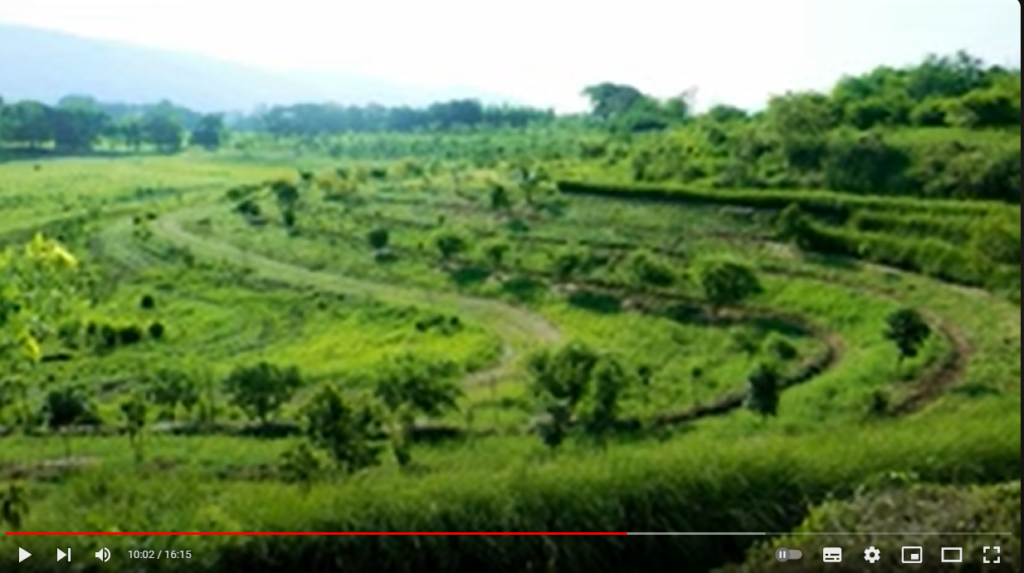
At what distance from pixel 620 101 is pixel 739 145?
1833 centimetres

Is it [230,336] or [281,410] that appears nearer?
[281,410]

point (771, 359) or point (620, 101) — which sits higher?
point (620, 101)

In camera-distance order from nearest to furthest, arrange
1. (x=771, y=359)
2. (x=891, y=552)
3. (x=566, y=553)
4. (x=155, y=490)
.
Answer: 1. (x=891, y=552)
2. (x=566, y=553)
3. (x=155, y=490)
4. (x=771, y=359)

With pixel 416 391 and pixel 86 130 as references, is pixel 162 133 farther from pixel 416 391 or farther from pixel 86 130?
pixel 416 391

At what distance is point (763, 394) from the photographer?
12.4 metres

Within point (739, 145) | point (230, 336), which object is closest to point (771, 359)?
point (230, 336)

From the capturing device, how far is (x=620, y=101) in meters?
43.0

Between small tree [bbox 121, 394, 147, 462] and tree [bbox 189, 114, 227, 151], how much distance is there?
21129 millimetres

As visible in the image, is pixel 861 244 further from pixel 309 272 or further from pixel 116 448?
pixel 116 448

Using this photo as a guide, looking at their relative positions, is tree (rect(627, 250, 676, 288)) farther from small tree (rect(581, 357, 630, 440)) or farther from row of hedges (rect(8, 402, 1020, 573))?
row of hedges (rect(8, 402, 1020, 573))

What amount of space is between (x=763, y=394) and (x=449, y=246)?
9.44 meters

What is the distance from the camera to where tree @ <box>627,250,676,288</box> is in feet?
60.8

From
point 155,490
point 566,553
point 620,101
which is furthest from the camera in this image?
point 620,101

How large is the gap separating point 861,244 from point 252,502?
17.8 meters
